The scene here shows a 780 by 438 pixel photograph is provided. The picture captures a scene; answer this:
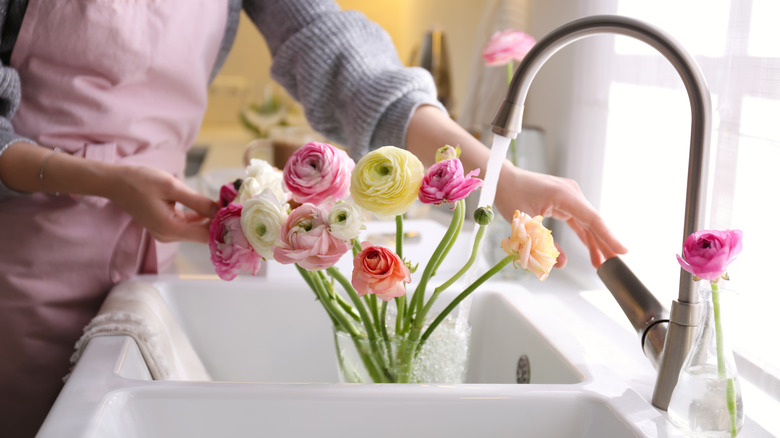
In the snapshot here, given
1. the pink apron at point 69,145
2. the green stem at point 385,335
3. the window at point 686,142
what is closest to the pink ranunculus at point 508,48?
the window at point 686,142

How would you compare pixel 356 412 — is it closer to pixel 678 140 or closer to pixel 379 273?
pixel 379 273

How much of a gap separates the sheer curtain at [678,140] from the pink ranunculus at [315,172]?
32 cm

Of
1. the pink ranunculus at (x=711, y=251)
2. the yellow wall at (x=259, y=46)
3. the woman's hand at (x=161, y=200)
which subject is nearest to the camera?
the pink ranunculus at (x=711, y=251)

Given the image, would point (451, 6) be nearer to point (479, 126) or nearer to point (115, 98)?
point (479, 126)

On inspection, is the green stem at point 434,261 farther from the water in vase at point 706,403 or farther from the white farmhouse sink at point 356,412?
the water in vase at point 706,403

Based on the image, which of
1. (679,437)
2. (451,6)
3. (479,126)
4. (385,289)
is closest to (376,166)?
(385,289)

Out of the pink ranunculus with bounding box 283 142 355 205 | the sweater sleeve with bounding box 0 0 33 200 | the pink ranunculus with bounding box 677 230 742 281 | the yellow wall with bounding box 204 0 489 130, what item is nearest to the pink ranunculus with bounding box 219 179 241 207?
the pink ranunculus with bounding box 283 142 355 205

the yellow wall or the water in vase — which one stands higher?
the yellow wall

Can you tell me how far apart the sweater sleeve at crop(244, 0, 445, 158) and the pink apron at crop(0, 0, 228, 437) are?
0.43ft

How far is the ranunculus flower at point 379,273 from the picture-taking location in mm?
595

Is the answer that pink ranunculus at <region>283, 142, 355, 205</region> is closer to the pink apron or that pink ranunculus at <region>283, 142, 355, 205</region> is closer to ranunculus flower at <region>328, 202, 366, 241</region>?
ranunculus flower at <region>328, 202, 366, 241</region>

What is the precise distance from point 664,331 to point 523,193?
20 centimetres

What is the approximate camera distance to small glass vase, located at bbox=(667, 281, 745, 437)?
0.57 metres

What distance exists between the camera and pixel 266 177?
723 millimetres
